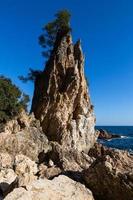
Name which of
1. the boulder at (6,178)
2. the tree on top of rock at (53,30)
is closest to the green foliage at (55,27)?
the tree on top of rock at (53,30)

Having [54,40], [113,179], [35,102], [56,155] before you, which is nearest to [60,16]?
[54,40]

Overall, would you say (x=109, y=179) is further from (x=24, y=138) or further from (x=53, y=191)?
(x=24, y=138)

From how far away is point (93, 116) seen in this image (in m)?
55.3

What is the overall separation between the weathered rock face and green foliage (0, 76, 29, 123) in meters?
5.56

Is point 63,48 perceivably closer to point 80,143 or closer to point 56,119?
point 56,119

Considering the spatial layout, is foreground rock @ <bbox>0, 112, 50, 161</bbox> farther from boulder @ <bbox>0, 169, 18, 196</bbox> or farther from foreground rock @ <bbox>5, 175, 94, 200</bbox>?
foreground rock @ <bbox>5, 175, 94, 200</bbox>

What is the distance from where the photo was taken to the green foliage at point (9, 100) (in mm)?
40875

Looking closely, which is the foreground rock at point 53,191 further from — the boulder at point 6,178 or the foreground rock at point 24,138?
the foreground rock at point 24,138

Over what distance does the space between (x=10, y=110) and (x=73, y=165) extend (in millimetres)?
18530

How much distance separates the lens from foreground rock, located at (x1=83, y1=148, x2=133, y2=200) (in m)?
17.1

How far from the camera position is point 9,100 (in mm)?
42000

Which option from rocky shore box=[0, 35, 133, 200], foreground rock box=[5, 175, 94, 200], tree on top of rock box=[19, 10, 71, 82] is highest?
tree on top of rock box=[19, 10, 71, 82]

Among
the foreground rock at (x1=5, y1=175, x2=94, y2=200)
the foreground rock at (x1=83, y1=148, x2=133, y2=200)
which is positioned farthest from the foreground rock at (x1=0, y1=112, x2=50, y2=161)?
the foreground rock at (x1=5, y1=175, x2=94, y2=200)

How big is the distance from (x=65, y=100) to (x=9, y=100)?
36.6 ft
